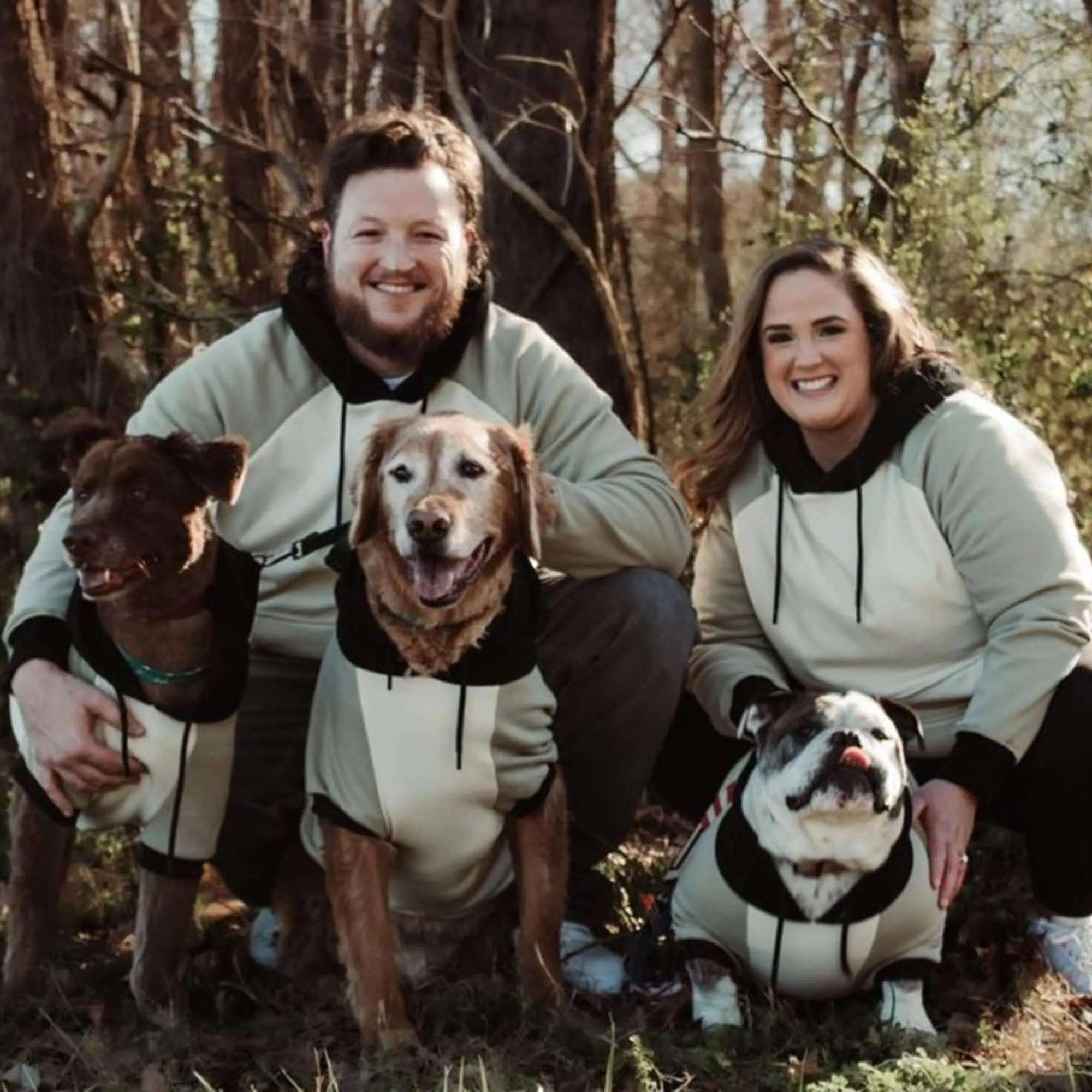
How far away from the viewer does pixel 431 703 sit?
362cm

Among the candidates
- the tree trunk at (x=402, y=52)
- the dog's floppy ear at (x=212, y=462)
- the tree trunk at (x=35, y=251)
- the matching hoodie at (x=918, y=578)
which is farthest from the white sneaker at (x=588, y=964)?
the tree trunk at (x=402, y=52)

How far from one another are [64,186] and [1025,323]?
12.4 feet

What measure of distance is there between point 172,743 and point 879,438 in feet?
6.13

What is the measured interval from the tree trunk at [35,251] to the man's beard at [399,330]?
2.31m

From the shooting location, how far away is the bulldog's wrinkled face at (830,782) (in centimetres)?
340

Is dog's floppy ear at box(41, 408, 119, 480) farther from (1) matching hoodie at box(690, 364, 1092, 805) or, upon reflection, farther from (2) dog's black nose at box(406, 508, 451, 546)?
(1) matching hoodie at box(690, 364, 1092, 805)

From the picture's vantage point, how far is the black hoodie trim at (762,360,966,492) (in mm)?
4039

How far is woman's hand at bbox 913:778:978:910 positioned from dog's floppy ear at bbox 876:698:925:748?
0.45ft

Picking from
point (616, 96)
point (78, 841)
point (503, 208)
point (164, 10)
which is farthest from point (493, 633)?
point (164, 10)

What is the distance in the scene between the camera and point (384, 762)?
361cm

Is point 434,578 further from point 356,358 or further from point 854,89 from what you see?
point 854,89

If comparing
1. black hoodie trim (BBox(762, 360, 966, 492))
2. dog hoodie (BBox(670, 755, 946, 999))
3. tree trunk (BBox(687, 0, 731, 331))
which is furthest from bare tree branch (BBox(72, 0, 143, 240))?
dog hoodie (BBox(670, 755, 946, 999))

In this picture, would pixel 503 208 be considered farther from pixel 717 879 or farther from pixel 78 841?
pixel 717 879

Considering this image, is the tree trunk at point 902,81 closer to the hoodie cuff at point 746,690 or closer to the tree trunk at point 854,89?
the tree trunk at point 854,89
